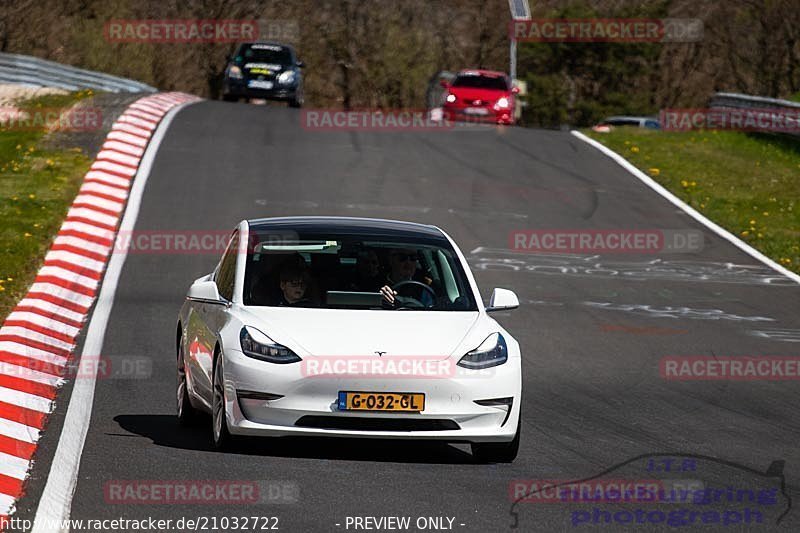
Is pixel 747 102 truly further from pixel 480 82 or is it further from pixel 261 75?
pixel 261 75

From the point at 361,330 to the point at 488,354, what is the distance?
31.0 inches

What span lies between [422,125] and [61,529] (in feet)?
89.9

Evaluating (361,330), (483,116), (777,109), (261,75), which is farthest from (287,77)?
(361,330)

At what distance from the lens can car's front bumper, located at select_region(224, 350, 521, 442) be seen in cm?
864

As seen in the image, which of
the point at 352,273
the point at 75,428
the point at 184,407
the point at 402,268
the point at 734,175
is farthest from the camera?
the point at 734,175

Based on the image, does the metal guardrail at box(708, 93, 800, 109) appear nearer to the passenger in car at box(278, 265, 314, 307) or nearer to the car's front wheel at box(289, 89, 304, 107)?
the car's front wheel at box(289, 89, 304, 107)

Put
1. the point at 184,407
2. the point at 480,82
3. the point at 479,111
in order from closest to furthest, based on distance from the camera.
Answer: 1. the point at 184,407
2. the point at 479,111
3. the point at 480,82

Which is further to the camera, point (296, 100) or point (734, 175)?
point (296, 100)

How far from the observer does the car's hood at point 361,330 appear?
874cm

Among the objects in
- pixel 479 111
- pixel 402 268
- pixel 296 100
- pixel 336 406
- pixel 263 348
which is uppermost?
pixel 402 268

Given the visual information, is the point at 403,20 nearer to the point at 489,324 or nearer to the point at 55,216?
the point at 55,216

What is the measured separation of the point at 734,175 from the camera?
29266mm

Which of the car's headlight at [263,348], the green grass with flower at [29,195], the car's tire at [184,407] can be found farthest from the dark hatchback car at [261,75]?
the car's headlight at [263,348]

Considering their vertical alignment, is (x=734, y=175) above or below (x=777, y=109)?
below
